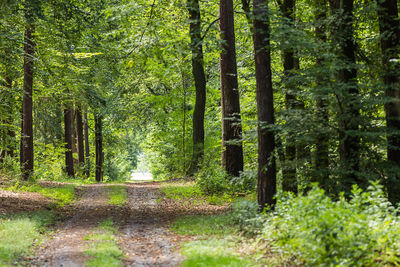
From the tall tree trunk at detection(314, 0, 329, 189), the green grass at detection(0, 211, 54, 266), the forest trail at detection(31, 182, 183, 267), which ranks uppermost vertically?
the tall tree trunk at detection(314, 0, 329, 189)

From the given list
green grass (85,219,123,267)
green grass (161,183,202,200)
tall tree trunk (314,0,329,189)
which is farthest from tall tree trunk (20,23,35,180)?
tall tree trunk (314,0,329,189)

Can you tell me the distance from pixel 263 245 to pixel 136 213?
6209 millimetres

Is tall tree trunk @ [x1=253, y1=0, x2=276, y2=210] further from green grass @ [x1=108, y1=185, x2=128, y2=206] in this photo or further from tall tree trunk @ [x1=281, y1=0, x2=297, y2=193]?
green grass @ [x1=108, y1=185, x2=128, y2=206]

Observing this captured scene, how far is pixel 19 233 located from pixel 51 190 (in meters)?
7.73

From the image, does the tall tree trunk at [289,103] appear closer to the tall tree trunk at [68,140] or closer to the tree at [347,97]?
the tree at [347,97]

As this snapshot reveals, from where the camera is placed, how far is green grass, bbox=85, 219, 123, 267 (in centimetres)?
702

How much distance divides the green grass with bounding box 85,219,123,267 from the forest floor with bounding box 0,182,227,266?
6cm

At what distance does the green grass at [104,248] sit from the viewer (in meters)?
7.02

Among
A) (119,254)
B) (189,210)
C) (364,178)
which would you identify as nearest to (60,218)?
(189,210)

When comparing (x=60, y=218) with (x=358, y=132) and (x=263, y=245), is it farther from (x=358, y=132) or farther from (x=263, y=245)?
(x=358, y=132)

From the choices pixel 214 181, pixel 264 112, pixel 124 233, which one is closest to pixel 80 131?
pixel 214 181

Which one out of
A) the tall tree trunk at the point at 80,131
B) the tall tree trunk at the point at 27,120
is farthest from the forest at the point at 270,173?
the tall tree trunk at the point at 80,131

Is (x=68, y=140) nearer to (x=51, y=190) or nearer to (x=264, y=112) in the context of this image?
(x=51, y=190)

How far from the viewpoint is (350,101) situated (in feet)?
25.8
